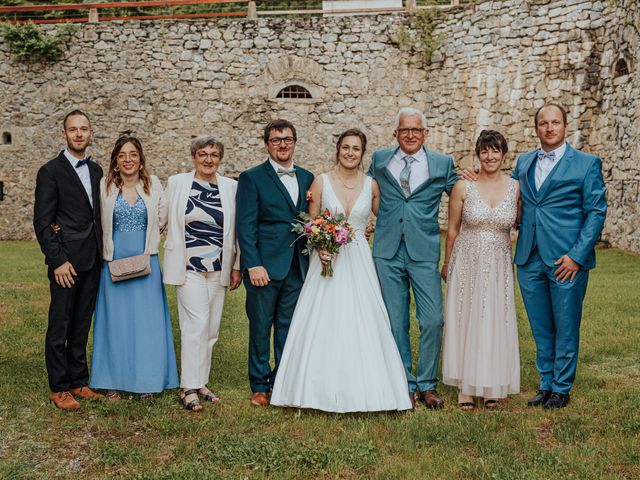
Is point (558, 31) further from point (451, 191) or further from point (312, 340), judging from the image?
point (312, 340)

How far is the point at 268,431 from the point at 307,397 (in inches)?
14.9

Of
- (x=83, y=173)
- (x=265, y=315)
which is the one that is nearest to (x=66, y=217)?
(x=83, y=173)

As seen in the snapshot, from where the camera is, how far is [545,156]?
481 centimetres

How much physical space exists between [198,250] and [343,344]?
119 cm

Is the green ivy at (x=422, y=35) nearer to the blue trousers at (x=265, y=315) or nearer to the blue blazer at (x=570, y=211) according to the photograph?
the blue blazer at (x=570, y=211)

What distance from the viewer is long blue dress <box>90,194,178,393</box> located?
190 inches

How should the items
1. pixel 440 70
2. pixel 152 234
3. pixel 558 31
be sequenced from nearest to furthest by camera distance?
pixel 152 234, pixel 558 31, pixel 440 70

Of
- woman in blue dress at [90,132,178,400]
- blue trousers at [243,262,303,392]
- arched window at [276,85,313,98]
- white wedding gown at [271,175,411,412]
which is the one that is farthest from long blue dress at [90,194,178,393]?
arched window at [276,85,313,98]

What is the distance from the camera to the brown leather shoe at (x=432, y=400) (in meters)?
4.71

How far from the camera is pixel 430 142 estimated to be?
15562mm

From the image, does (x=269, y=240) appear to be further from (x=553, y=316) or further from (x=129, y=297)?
(x=553, y=316)

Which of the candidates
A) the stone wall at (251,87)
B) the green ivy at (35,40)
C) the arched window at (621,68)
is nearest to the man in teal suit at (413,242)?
the arched window at (621,68)

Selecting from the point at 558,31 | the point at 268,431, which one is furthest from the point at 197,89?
the point at 268,431

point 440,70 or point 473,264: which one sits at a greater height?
point 440,70
